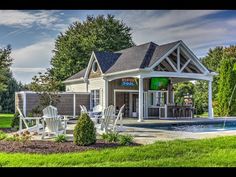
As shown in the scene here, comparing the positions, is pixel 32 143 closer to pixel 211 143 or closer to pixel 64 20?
pixel 64 20

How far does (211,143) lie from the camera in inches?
290

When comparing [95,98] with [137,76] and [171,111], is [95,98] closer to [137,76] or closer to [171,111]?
[137,76]

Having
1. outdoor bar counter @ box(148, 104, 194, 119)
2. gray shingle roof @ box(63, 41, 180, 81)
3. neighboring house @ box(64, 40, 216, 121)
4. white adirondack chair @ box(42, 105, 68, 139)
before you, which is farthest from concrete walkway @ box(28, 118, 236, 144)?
outdoor bar counter @ box(148, 104, 194, 119)

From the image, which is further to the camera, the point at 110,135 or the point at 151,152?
the point at 110,135

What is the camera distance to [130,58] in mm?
11594

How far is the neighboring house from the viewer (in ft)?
34.3

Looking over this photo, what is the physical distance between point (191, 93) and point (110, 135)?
7.19 meters

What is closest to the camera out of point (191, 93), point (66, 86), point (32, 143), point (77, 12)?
point (77, 12)

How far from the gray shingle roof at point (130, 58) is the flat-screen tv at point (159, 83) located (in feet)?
5.60

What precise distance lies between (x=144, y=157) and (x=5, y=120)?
14.2ft

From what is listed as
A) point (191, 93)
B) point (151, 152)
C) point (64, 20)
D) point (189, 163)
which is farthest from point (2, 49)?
point (191, 93)

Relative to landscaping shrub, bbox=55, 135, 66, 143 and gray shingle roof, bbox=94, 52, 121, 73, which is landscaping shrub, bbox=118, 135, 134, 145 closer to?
landscaping shrub, bbox=55, 135, 66, 143

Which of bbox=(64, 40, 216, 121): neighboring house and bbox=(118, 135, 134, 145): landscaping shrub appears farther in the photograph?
bbox=(64, 40, 216, 121): neighboring house

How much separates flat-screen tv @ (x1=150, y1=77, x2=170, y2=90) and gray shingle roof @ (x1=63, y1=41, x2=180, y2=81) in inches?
67.2
